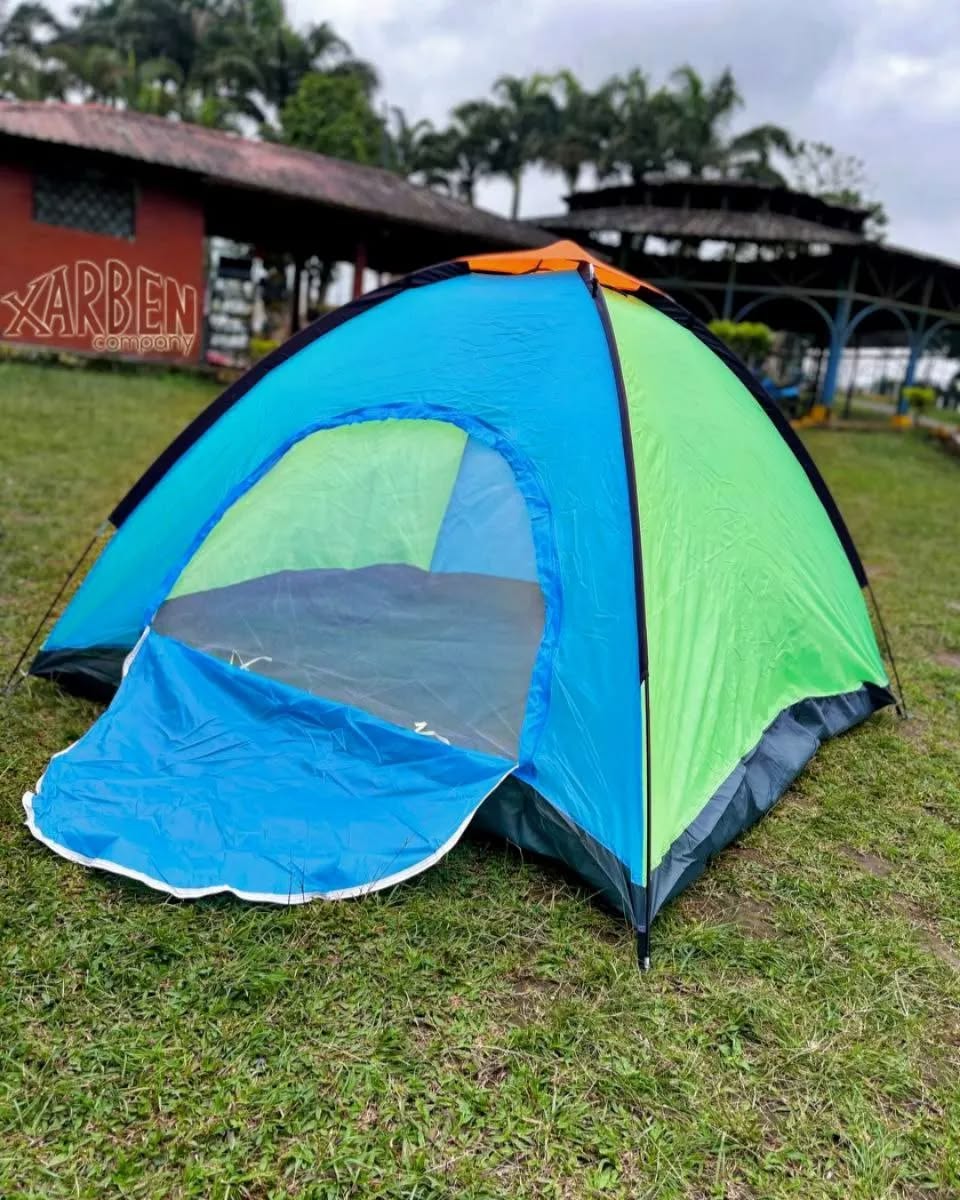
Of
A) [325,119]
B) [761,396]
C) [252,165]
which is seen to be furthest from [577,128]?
[761,396]

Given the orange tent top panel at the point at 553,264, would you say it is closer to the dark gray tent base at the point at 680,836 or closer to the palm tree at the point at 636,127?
the dark gray tent base at the point at 680,836

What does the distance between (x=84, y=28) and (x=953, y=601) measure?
3709 cm

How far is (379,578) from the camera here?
3277mm

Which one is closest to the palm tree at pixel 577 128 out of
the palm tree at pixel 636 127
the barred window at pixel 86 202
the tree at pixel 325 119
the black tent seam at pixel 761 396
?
the palm tree at pixel 636 127

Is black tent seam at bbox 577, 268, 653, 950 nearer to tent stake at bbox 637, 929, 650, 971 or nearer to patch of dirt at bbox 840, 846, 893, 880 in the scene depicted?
tent stake at bbox 637, 929, 650, 971

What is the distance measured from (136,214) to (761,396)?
11.3m

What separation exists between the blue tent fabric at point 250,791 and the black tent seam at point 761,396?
5.85 ft

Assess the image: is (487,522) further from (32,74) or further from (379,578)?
(32,74)

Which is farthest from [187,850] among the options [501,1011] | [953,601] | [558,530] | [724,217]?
[724,217]

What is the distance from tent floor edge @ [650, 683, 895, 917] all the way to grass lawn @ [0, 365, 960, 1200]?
100mm

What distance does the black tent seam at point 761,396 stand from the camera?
318cm

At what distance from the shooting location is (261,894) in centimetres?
212

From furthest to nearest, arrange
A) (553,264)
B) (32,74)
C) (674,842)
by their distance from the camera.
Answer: (32,74)
(553,264)
(674,842)

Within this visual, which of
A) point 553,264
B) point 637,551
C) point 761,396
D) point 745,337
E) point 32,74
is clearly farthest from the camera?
point 32,74
